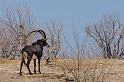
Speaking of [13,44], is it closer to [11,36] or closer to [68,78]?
[11,36]

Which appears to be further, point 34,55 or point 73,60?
point 34,55

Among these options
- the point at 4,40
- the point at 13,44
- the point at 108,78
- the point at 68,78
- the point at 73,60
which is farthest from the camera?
the point at 4,40

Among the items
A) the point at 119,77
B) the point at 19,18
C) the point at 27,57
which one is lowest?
the point at 119,77

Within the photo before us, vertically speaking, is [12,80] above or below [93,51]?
below

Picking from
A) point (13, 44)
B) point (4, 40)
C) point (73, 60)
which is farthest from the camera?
point (4, 40)

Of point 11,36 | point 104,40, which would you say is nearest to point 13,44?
point 11,36

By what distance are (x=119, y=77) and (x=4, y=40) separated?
101ft

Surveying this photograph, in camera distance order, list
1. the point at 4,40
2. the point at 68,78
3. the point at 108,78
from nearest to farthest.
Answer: the point at 68,78, the point at 108,78, the point at 4,40

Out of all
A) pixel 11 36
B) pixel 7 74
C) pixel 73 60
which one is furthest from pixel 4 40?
pixel 73 60

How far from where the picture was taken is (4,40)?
48.1 metres

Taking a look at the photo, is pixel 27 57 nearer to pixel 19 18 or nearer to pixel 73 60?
pixel 73 60

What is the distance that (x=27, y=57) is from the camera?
1823 cm

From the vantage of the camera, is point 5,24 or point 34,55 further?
point 5,24

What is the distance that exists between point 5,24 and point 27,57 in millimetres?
29829
